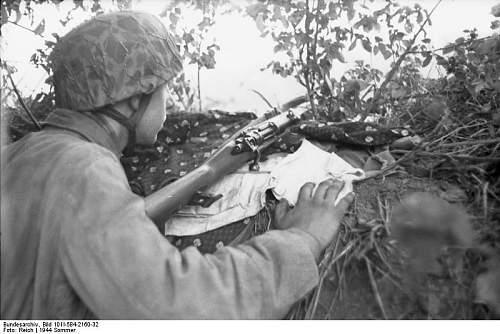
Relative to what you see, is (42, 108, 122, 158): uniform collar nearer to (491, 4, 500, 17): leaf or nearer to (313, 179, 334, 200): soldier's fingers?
(313, 179, 334, 200): soldier's fingers

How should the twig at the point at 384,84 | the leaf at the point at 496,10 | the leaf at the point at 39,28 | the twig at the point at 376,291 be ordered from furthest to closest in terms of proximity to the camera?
the twig at the point at 384,84 → the leaf at the point at 39,28 → the leaf at the point at 496,10 → the twig at the point at 376,291

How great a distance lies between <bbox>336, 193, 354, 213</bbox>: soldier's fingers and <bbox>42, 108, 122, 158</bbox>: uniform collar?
3.47 feet

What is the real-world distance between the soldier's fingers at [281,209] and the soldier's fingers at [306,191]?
4.0 inches

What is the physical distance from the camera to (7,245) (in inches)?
60.5

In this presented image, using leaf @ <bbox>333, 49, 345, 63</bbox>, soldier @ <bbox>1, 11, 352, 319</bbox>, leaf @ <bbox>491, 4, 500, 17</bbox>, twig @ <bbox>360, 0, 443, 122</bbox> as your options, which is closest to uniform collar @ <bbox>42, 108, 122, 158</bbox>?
soldier @ <bbox>1, 11, 352, 319</bbox>

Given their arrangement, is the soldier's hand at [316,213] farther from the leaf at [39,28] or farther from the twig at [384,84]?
the leaf at [39,28]

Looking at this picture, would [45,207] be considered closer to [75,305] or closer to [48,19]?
[75,305]

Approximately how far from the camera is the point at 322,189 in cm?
193

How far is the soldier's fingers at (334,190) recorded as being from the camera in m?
1.89

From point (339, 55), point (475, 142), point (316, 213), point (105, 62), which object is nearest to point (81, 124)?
point (105, 62)

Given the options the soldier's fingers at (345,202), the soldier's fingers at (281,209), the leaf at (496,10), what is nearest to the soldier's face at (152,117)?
the soldier's fingers at (281,209)

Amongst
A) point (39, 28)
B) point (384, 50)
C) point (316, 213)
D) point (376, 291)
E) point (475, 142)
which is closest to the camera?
point (376, 291)

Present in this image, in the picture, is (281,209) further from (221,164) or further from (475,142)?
(475,142)

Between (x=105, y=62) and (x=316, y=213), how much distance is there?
111 cm
